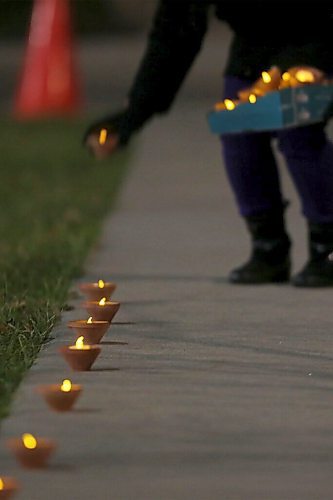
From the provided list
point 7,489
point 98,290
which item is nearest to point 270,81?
point 98,290

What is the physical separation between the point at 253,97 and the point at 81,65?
56.4 ft

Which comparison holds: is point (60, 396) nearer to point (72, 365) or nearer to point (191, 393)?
point (191, 393)

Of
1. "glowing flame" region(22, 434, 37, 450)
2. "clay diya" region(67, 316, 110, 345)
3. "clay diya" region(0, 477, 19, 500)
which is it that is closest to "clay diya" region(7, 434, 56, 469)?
"glowing flame" region(22, 434, 37, 450)

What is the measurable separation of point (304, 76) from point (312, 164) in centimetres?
36

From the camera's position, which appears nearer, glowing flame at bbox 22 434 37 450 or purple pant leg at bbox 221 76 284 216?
glowing flame at bbox 22 434 37 450

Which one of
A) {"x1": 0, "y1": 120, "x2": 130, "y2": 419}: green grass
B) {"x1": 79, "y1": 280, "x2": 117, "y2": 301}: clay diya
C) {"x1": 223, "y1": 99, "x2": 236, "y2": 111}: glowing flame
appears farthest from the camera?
{"x1": 223, "y1": 99, "x2": 236, "y2": 111}: glowing flame

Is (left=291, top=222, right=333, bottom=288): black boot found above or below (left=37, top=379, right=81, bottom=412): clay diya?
below

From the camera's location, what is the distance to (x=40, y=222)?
9.92m

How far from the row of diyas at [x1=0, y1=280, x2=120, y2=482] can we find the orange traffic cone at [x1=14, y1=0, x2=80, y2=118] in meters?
11.0

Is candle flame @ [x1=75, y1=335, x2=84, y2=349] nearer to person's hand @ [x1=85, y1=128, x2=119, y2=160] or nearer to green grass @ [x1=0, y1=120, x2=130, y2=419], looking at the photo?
green grass @ [x1=0, y1=120, x2=130, y2=419]

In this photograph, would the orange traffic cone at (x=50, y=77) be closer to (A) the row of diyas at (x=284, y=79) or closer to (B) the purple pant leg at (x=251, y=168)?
(B) the purple pant leg at (x=251, y=168)

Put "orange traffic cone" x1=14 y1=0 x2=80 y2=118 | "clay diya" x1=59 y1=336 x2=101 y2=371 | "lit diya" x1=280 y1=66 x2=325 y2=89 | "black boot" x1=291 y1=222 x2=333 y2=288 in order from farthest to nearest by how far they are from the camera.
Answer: "orange traffic cone" x1=14 y1=0 x2=80 y2=118 < "black boot" x1=291 y1=222 x2=333 y2=288 < "lit diya" x1=280 y1=66 x2=325 y2=89 < "clay diya" x1=59 y1=336 x2=101 y2=371

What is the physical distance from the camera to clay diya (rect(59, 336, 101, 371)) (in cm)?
545

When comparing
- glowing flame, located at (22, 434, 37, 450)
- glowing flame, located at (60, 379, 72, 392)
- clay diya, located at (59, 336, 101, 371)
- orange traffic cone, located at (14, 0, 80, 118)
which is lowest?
orange traffic cone, located at (14, 0, 80, 118)
